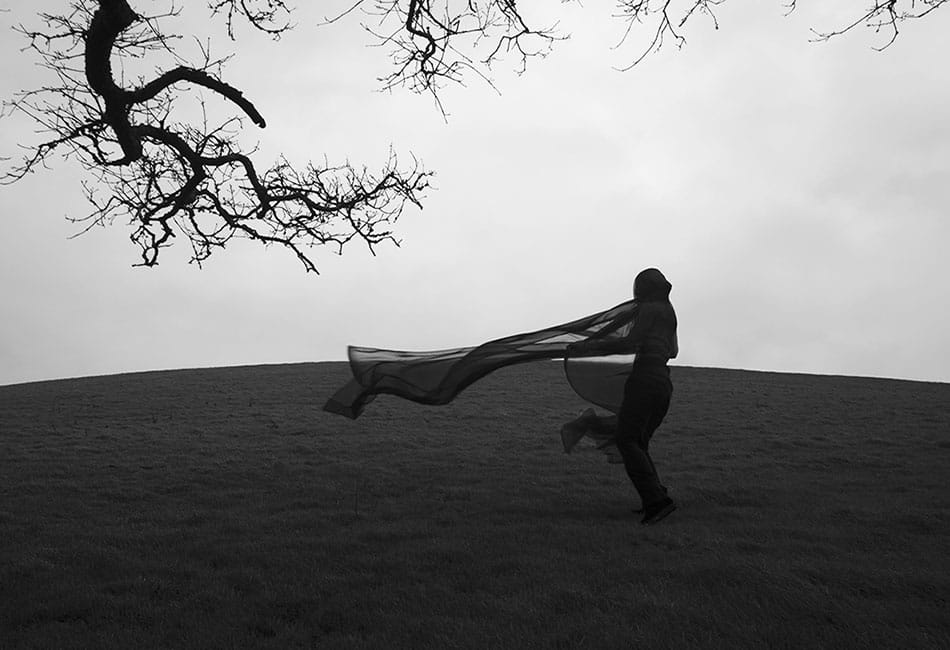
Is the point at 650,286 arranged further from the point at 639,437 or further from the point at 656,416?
the point at 639,437

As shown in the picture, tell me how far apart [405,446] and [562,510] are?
7157 mm

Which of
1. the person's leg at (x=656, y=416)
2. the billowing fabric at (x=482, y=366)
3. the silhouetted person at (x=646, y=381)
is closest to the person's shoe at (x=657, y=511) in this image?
the silhouetted person at (x=646, y=381)

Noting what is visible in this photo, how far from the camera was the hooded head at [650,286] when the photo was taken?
31.2 feet

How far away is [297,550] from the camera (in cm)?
827

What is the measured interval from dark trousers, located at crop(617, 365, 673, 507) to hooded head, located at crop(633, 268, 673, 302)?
0.98m

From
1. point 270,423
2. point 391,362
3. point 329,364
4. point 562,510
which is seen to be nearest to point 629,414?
point 562,510

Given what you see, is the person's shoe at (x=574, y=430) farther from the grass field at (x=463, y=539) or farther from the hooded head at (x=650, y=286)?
the hooded head at (x=650, y=286)

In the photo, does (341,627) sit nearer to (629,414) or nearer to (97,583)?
(97,583)

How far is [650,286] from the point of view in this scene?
9.49 m

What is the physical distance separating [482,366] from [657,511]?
2977 mm

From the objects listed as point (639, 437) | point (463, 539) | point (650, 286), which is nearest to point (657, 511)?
point (639, 437)

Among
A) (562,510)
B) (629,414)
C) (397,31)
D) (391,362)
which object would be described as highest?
(397,31)

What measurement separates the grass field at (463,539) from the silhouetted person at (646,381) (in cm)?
56

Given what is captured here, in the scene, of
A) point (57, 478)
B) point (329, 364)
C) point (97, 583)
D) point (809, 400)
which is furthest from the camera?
point (329, 364)
